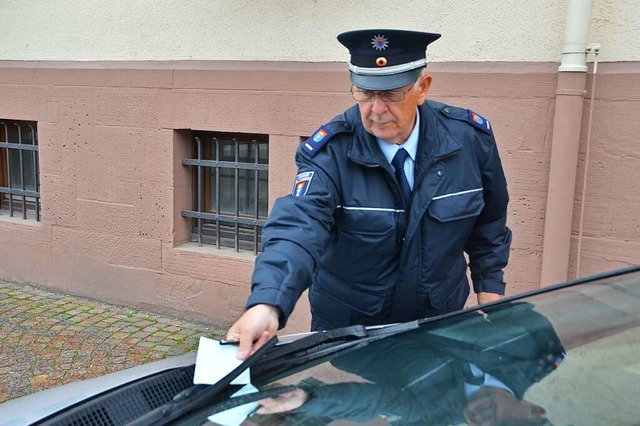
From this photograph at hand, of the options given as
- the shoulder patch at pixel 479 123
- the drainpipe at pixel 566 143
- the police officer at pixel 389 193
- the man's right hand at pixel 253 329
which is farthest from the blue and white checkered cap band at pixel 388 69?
the drainpipe at pixel 566 143

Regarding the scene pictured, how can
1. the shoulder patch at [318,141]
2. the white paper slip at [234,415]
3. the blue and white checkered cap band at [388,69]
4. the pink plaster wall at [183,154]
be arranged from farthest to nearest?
the pink plaster wall at [183,154]
the shoulder patch at [318,141]
the blue and white checkered cap band at [388,69]
the white paper slip at [234,415]

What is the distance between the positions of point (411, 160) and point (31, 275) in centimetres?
458

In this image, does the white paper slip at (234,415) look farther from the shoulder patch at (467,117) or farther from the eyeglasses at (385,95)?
the shoulder patch at (467,117)

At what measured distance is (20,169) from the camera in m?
6.01

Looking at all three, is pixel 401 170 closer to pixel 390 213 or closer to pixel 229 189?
pixel 390 213

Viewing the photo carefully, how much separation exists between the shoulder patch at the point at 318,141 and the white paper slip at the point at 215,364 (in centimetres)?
84

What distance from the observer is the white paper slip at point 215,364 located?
5.08ft

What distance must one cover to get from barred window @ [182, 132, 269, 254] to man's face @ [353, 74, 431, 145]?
2641 millimetres

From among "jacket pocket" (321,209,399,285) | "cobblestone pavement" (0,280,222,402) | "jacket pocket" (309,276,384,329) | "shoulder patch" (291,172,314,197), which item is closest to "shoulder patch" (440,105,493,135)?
"jacket pocket" (321,209,399,285)

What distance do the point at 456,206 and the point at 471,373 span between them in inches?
33.4

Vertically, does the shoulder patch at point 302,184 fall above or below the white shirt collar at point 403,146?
below

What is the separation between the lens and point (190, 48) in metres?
4.95

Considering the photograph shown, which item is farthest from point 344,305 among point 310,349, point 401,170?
point 310,349

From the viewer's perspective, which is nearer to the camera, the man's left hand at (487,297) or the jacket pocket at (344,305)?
the jacket pocket at (344,305)
